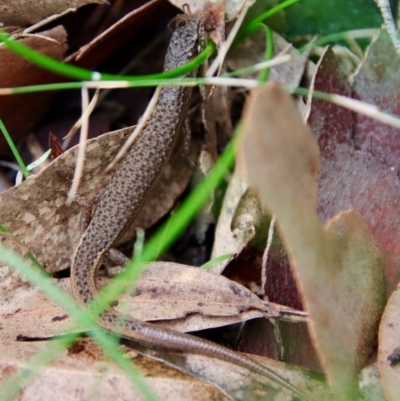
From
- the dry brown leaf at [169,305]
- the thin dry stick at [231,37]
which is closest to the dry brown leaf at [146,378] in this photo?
the dry brown leaf at [169,305]

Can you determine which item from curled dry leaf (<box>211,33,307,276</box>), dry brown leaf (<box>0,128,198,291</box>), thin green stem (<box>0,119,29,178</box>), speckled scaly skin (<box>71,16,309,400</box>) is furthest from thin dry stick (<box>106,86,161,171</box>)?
curled dry leaf (<box>211,33,307,276</box>)

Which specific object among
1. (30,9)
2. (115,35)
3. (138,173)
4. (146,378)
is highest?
(30,9)

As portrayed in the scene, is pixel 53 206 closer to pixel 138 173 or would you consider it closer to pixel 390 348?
pixel 138 173

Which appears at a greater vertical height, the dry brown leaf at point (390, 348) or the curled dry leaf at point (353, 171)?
the curled dry leaf at point (353, 171)

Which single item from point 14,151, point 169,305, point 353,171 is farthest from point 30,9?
point 353,171

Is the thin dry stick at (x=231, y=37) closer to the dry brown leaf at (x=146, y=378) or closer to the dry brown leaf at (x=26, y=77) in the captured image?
the dry brown leaf at (x=26, y=77)

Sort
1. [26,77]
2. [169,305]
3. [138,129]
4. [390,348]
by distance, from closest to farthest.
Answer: [390,348], [169,305], [138,129], [26,77]
